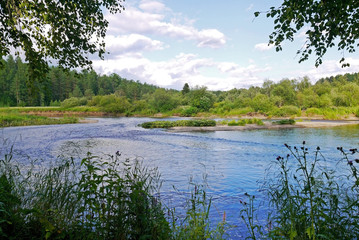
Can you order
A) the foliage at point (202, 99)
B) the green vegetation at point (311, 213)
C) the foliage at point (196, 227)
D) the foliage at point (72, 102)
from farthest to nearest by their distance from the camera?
the foliage at point (72, 102), the foliage at point (202, 99), the foliage at point (196, 227), the green vegetation at point (311, 213)

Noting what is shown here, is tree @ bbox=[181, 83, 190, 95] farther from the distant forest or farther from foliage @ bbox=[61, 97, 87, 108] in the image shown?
foliage @ bbox=[61, 97, 87, 108]

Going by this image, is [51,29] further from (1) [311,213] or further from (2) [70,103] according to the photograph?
(2) [70,103]

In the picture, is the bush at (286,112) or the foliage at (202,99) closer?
the bush at (286,112)

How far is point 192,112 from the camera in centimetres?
5659

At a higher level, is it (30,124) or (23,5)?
(23,5)

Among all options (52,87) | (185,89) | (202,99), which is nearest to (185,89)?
(185,89)

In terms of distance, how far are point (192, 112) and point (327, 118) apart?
26905 millimetres

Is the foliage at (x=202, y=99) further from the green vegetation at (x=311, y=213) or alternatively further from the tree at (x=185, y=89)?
the green vegetation at (x=311, y=213)

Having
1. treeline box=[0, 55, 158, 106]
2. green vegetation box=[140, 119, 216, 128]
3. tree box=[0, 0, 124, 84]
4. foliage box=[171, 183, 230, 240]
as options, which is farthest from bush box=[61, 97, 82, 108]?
foliage box=[171, 183, 230, 240]

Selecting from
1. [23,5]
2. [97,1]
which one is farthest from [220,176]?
[23,5]

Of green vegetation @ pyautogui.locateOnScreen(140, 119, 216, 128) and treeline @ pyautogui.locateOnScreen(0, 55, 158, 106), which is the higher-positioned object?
treeline @ pyautogui.locateOnScreen(0, 55, 158, 106)

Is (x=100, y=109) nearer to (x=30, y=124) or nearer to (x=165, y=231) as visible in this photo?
(x=30, y=124)

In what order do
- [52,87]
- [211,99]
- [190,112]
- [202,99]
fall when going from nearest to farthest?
[190,112] → [202,99] → [211,99] → [52,87]

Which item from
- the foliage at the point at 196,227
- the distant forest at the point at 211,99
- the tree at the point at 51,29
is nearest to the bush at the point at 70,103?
the distant forest at the point at 211,99
